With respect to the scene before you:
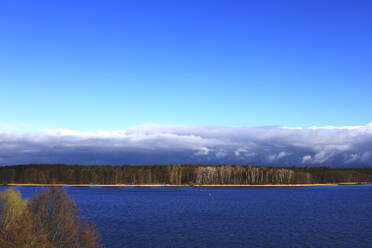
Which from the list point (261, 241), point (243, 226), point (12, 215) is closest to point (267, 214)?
point (243, 226)

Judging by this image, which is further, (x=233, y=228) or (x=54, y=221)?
(x=233, y=228)

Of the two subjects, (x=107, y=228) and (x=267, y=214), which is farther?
(x=267, y=214)

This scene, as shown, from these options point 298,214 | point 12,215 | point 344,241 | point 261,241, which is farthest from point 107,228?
point 298,214

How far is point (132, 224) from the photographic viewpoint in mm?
78000

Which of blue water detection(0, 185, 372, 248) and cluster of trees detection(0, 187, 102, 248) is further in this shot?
blue water detection(0, 185, 372, 248)

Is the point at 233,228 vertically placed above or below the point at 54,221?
below

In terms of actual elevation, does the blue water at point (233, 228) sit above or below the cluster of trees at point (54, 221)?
below

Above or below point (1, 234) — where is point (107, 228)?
below

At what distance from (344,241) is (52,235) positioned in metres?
46.9

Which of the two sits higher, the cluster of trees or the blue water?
the cluster of trees

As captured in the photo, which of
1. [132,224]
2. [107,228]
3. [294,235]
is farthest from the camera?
[132,224]

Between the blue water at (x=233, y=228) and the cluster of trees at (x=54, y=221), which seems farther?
the blue water at (x=233, y=228)

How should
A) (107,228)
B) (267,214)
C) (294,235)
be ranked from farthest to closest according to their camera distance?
(267,214), (107,228), (294,235)

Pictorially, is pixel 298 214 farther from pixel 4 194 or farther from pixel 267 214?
pixel 4 194
